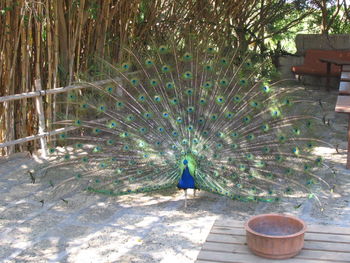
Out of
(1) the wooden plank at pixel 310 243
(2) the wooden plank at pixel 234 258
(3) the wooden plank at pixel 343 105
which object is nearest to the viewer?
(2) the wooden plank at pixel 234 258

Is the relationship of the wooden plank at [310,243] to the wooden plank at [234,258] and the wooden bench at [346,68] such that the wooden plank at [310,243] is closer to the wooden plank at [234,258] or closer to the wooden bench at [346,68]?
the wooden plank at [234,258]

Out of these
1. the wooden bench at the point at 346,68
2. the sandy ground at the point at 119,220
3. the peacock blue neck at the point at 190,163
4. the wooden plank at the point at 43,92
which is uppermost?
the wooden bench at the point at 346,68

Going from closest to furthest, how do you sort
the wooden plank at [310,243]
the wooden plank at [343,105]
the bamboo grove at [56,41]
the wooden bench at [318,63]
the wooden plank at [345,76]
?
the wooden plank at [310,243] < the wooden plank at [343,105] < the bamboo grove at [56,41] < the wooden plank at [345,76] < the wooden bench at [318,63]

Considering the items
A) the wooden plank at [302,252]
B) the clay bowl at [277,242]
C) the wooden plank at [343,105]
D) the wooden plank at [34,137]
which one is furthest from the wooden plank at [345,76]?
the wooden plank at [302,252]

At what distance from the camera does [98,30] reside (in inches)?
259

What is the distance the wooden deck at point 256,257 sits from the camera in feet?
8.11

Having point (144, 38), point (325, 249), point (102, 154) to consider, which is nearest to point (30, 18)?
point (102, 154)

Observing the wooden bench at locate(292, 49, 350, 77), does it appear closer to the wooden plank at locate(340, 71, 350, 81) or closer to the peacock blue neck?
the wooden plank at locate(340, 71, 350, 81)

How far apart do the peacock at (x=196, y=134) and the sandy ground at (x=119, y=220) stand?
A: 19 centimetres

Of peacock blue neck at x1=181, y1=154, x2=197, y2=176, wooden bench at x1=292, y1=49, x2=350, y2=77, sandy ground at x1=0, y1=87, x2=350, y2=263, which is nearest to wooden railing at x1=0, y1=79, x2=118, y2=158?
sandy ground at x1=0, y1=87, x2=350, y2=263

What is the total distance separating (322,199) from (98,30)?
3453 millimetres

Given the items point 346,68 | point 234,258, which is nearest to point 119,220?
point 234,258

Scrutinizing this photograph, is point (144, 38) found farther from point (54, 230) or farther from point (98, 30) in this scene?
point (54, 230)

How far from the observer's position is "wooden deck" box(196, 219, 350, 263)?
8.11 feet
